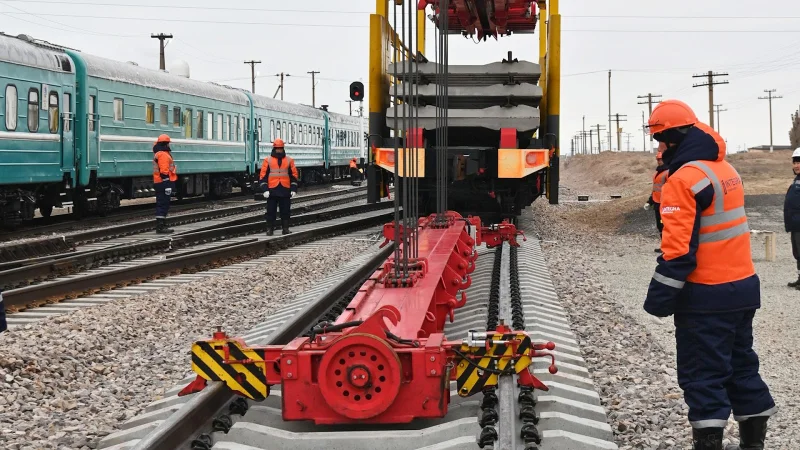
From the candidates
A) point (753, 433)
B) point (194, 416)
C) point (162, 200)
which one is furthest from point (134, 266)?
point (753, 433)

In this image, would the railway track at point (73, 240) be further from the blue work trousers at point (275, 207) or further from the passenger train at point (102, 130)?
the blue work trousers at point (275, 207)

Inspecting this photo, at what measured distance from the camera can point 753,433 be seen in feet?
14.4

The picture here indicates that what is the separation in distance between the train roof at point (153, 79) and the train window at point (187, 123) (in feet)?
1.56

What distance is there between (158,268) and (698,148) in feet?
24.7

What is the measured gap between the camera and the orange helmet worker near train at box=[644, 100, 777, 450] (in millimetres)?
4129

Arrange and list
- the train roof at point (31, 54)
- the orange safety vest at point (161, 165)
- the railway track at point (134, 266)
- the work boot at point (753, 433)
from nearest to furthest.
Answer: the work boot at point (753, 433), the railway track at point (134, 266), the train roof at point (31, 54), the orange safety vest at point (161, 165)

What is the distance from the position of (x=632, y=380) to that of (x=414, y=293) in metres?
1.40

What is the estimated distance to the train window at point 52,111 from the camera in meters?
15.9

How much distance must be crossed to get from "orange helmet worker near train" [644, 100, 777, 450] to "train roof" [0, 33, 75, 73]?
12.4 meters

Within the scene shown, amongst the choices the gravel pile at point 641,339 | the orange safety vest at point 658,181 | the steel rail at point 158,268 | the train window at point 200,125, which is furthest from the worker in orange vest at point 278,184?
the train window at point 200,125

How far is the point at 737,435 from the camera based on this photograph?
4801 mm

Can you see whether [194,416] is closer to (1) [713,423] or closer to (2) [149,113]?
(1) [713,423]

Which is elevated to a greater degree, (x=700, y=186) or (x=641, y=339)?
(x=700, y=186)

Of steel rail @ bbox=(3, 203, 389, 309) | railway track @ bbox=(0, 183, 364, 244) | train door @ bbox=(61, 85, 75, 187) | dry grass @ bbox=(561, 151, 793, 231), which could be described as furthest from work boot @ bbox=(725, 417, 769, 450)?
train door @ bbox=(61, 85, 75, 187)
